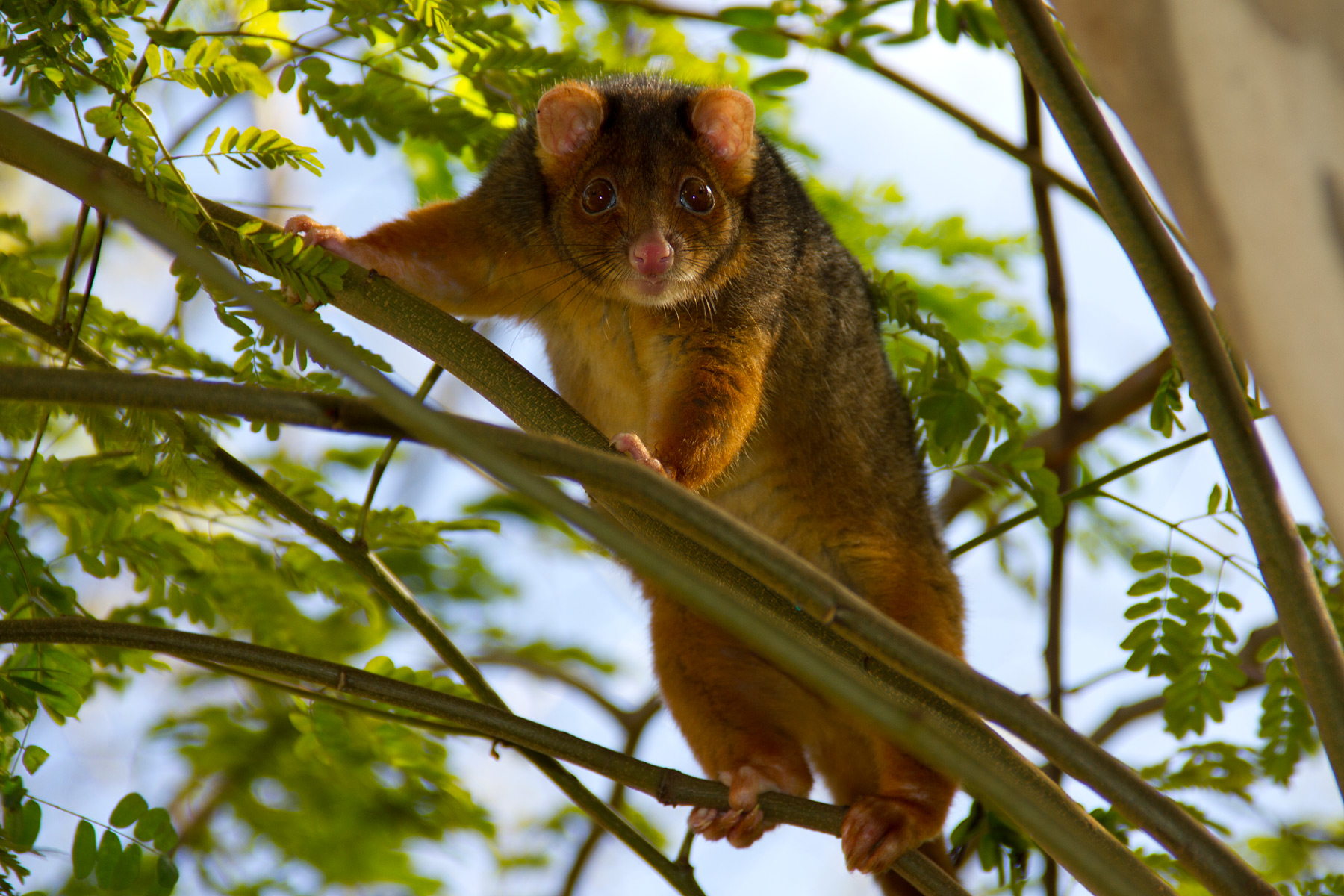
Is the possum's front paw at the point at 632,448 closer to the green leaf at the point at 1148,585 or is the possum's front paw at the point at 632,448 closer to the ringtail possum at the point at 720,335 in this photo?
the ringtail possum at the point at 720,335

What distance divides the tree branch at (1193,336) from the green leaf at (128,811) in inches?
89.2

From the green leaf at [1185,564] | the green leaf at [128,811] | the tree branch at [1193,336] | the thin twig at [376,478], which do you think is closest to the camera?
the tree branch at [1193,336]

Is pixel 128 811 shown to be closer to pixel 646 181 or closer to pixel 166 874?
pixel 166 874

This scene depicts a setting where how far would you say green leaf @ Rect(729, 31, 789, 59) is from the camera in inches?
158

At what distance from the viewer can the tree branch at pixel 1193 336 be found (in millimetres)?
1740

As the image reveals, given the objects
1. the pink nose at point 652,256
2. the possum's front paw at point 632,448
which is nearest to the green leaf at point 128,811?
the possum's front paw at point 632,448

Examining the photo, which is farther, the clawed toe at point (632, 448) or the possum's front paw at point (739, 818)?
the possum's front paw at point (739, 818)

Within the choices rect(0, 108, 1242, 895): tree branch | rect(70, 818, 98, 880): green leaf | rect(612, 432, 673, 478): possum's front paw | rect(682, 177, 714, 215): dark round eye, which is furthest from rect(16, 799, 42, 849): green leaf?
rect(682, 177, 714, 215): dark round eye

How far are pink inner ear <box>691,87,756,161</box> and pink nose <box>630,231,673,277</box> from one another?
1.75 ft

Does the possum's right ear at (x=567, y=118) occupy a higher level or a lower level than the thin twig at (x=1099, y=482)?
higher

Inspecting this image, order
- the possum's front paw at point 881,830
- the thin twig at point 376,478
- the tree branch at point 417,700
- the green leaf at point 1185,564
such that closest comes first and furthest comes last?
the tree branch at point 417,700 < the thin twig at point 376,478 < the green leaf at point 1185,564 < the possum's front paw at point 881,830

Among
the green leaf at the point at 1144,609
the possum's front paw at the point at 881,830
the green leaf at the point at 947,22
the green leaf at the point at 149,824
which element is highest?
the green leaf at the point at 947,22

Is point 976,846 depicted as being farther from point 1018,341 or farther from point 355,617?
point 355,617

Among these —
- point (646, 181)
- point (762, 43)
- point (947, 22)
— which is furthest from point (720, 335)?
point (947, 22)
